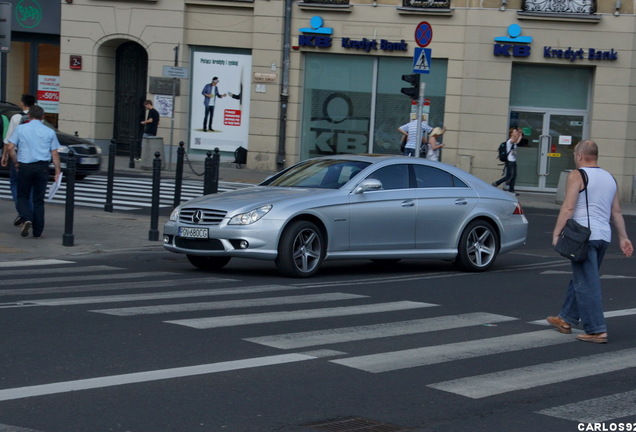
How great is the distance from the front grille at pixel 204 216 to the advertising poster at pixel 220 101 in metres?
21.2

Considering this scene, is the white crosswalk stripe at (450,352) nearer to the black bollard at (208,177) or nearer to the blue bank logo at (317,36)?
the black bollard at (208,177)

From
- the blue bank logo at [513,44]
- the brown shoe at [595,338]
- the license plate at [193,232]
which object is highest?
the blue bank logo at [513,44]

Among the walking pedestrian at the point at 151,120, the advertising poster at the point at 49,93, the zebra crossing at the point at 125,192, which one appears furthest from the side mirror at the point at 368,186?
the advertising poster at the point at 49,93

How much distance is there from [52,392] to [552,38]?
27.0 metres

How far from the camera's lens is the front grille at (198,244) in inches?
497

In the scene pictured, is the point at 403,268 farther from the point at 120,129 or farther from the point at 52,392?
the point at 120,129

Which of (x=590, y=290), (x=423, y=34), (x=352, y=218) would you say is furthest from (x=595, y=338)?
(x=423, y=34)

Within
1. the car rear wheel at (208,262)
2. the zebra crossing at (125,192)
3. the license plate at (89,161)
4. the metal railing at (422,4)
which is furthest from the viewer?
the metal railing at (422,4)

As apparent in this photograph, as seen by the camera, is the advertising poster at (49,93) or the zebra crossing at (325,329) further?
the advertising poster at (49,93)

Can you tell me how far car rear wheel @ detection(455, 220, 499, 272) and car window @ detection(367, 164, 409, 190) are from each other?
110cm

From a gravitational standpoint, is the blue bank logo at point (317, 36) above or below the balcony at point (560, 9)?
below

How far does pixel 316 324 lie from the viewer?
9.45 m

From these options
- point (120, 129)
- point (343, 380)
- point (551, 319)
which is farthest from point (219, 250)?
point (120, 129)

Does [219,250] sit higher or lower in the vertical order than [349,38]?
lower
